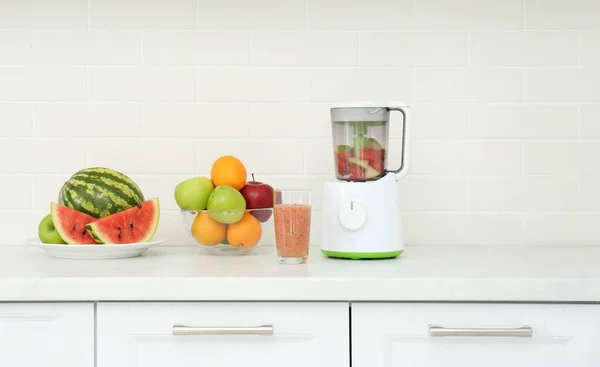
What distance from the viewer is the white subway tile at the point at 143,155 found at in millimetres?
2229

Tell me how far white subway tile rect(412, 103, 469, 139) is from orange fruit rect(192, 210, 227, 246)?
2.24 feet

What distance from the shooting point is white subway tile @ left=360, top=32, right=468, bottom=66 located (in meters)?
2.23

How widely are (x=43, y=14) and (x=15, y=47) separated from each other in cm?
12

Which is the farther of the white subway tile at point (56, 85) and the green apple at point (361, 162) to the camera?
the white subway tile at point (56, 85)

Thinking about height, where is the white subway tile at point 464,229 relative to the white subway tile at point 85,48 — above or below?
below

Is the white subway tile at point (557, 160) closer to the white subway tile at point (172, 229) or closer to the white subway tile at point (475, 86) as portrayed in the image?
the white subway tile at point (475, 86)

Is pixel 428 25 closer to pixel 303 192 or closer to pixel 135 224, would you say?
pixel 303 192

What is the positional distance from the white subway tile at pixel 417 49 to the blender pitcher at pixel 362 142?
35cm

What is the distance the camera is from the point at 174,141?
A: 7.31ft

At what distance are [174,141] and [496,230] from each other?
0.97 meters

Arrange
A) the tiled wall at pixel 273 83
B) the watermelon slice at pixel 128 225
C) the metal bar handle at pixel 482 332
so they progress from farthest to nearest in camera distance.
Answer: the tiled wall at pixel 273 83
the watermelon slice at pixel 128 225
the metal bar handle at pixel 482 332

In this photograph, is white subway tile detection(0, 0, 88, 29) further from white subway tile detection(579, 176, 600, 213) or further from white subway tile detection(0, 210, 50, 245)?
white subway tile detection(579, 176, 600, 213)

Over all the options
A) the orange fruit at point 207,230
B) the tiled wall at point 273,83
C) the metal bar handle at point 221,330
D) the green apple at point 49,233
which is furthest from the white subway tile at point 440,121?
the green apple at point 49,233

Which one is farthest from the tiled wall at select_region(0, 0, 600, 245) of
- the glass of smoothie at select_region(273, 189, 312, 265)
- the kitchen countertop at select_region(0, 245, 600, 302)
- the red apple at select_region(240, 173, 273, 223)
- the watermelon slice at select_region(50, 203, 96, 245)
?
the kitchen countertop at select_region(0, 245, 600, 302)
